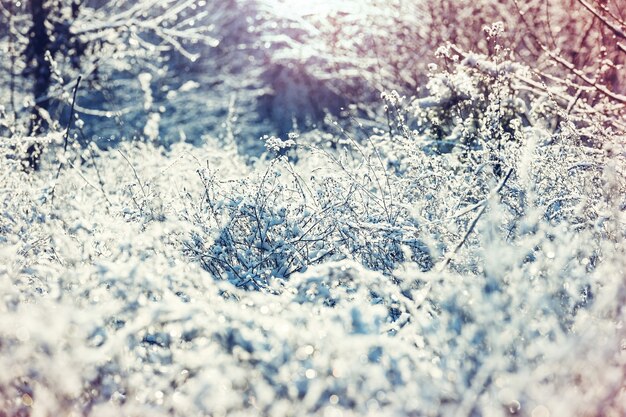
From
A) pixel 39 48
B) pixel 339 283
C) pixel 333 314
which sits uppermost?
pixel 333 314

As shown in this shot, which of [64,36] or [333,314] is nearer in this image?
[333,314]

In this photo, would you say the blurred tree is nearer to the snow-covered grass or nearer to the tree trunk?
the tree trunk

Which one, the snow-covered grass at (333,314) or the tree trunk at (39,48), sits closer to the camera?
the snow-covered grass at (333,314)

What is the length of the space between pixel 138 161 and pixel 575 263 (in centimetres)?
388

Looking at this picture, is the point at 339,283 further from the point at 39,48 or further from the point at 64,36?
the point at 64,36

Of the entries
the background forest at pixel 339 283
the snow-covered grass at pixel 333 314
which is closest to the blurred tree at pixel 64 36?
the background forest at pixel 339 283

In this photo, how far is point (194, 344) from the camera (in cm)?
204

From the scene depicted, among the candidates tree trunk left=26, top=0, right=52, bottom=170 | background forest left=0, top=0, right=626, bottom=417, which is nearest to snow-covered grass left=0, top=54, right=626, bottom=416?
background forest left=0, top=0, right=626, bottom=417

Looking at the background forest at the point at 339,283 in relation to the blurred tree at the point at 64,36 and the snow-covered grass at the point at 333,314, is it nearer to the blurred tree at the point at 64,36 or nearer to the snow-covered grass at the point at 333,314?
the snow-covered grass at the point at 333,314

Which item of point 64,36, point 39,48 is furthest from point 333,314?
point 64,36

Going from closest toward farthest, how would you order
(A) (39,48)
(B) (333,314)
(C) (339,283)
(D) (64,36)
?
(B) (333,314) → (C) (339,283) → (A) (39,48) → (D) (64,36)

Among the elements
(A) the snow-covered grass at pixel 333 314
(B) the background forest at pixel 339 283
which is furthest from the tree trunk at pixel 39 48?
(A) the snow-covered grass at pixel 333 314

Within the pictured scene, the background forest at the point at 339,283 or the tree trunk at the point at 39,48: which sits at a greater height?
the background forest at the point at 339,283

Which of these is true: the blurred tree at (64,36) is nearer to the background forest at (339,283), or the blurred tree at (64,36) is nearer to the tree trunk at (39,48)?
the tree trunk at (39,48)
